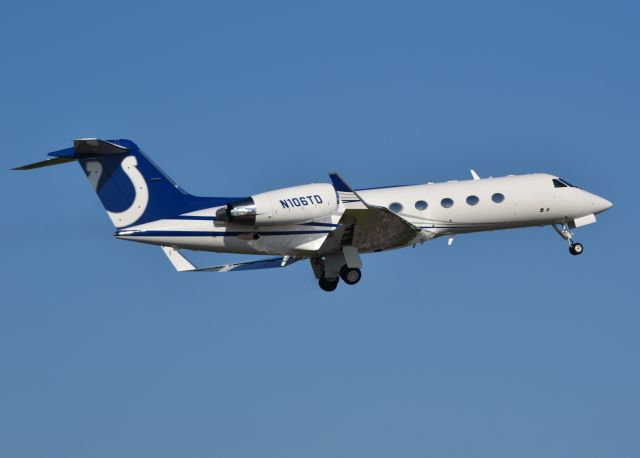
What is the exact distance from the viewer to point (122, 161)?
3388 centimetres

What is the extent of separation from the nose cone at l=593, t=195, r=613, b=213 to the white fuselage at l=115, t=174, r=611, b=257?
3 centimetres

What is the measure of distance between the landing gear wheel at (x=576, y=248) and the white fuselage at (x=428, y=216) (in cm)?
71

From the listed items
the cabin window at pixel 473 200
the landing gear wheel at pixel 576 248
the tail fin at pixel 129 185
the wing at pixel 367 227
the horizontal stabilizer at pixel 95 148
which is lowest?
Answer: the landing gear wheel at pixel 576 248

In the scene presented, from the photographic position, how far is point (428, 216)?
36.4 metres

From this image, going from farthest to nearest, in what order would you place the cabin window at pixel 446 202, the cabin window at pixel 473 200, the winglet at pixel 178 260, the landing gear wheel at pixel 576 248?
the landing gear wheel at pixel 576 248, the cabin window at pixel 473 200, the cabin window at pixel 446 202, the winglet at pixel 178 260

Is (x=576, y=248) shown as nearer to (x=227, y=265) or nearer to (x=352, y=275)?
(x=352, y=275)

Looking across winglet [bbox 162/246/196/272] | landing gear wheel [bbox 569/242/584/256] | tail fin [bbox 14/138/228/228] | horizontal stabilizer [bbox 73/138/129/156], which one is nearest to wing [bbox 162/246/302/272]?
winglet [bbox 162/246/196/272]

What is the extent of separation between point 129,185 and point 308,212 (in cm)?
443

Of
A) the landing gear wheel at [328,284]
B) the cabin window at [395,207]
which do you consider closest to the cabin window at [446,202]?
the cabin window at [395,207]

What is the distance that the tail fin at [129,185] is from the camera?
33562 mm

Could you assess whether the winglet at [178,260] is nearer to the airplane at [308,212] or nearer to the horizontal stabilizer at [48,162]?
the airplane at [308,212]

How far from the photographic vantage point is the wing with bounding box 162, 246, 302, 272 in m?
35.7

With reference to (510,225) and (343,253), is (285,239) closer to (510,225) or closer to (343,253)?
(343,253)

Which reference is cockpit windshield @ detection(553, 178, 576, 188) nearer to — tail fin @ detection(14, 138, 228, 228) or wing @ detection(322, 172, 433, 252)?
wing @ detection(322, 172, 433, 252)
